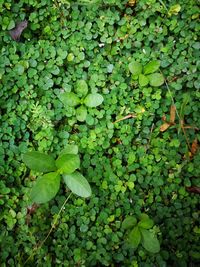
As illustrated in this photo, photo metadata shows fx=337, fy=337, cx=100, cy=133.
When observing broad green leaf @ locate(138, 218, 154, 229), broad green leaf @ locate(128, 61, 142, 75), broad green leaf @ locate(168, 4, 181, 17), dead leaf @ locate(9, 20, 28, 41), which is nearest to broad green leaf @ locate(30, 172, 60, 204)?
broad green leaf @ locate(138, 218, 154, 229)

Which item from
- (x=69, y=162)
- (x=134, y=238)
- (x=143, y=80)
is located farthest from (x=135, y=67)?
(x=134, y=238)

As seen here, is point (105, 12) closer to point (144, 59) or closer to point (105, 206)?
point (144, 59)

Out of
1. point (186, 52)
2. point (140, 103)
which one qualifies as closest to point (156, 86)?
point (140, 103)

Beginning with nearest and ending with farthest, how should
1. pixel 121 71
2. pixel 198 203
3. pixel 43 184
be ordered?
pixel 43 184 < pixel 198 203 < pixel 121 71

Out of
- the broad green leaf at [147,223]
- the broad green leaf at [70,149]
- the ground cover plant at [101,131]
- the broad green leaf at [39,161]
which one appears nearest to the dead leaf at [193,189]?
the ground cover plant at [101,131]

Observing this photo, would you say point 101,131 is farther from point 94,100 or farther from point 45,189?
point 45,189

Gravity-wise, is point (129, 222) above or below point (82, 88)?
below

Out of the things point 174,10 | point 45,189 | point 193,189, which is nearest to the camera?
point 45,189
